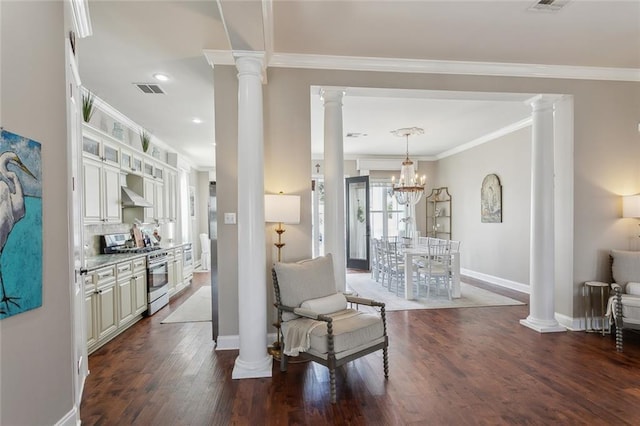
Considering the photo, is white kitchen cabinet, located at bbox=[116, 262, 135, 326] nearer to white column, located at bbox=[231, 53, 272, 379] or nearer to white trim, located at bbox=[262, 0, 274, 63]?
white column, located at bbox=[231, 53, 272, 379]

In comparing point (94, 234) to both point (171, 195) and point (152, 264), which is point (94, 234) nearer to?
point (152, 264)

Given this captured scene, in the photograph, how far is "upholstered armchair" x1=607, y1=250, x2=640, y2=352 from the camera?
326 cm

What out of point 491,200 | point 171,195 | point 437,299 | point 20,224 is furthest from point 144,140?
point 491,200

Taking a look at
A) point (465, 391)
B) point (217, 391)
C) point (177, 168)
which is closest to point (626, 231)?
point (465, 391)

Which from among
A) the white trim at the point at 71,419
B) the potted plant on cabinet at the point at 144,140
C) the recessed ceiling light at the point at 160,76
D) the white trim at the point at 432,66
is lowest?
the white trim at the point at 71,419

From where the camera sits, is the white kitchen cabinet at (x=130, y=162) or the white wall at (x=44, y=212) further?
the white kitchen cabinet at (x=130, y=162)

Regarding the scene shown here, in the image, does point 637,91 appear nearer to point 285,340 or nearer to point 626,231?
point 626,231

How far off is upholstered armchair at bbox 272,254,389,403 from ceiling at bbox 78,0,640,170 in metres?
1.98

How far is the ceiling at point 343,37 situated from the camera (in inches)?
102

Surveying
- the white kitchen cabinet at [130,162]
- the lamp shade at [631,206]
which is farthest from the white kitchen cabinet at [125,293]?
the lamp shade at [631,206]

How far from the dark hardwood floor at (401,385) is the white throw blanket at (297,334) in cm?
28

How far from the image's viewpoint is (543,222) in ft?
12.6

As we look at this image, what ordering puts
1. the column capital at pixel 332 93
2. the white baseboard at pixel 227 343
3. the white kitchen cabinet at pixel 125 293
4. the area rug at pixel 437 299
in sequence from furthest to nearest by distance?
1. the area rug at pixel 437 299
2. the white kitchen cabinet at pixel 125 293
3. the column capital at pixel 332 93
4. the white baseboard at pixel 227 343

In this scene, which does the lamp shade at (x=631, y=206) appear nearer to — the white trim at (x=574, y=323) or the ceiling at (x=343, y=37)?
the white trim at (x=574, y=323)
